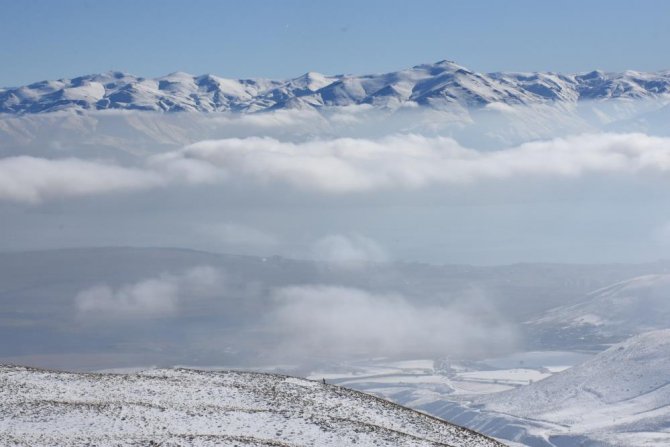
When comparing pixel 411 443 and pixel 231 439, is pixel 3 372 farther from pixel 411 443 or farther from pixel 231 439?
pixel 411 443

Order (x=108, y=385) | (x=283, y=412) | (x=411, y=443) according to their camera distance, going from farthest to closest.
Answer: (x=108, y=385)
(x=283, y=412)
(x=411, y=443)

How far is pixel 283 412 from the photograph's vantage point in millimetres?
65438

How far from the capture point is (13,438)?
183ft

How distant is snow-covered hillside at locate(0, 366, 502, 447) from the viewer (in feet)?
190

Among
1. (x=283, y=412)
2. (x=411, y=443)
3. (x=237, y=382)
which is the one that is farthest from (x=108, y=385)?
(x=411, y=443)

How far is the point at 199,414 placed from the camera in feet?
209

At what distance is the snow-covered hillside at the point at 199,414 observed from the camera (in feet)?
190

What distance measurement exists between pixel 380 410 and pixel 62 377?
997 inches

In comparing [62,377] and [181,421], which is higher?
[62,377]

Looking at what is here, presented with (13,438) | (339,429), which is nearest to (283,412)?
(339,429)

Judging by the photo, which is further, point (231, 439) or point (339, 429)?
point (339, 429)

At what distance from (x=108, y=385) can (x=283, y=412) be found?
14893 mm

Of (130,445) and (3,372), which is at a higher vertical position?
(3,372)

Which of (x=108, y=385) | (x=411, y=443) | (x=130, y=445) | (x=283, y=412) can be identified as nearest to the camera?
(x=130, y=445)
